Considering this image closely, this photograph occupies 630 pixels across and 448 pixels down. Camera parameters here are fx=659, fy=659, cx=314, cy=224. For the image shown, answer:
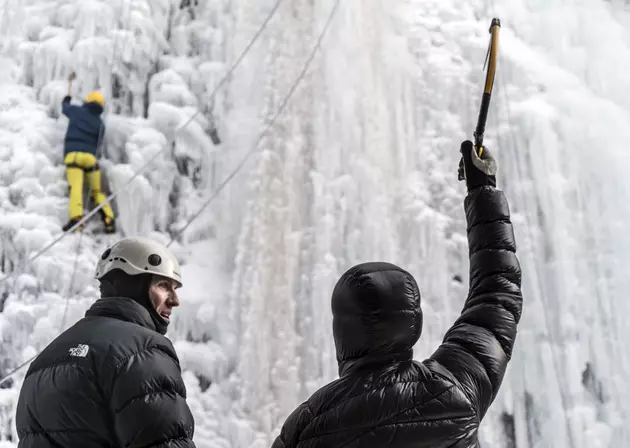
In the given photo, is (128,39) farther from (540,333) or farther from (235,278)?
(540,333)

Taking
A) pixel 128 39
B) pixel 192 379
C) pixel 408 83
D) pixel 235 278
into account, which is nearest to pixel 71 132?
pixel 128 39

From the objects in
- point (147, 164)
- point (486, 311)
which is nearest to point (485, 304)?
point (486, 311)

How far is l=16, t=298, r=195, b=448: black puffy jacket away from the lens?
102 cm

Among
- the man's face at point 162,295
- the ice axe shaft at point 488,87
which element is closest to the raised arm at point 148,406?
the man's face at point 162,295

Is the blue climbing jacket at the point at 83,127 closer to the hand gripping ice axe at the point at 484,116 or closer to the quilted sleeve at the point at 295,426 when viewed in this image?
the hand gripping ice axe at the point at 484,116

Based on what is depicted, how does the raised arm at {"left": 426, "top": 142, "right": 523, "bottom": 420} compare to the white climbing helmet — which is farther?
the white climbing helmet

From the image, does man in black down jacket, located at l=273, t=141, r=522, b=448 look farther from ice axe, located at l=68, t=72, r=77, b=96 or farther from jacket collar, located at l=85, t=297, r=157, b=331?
ice axe, located at l=68, t=72, r=77, b=96

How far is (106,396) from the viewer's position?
1038 millimetres

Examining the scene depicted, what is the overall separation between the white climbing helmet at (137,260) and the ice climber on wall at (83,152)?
6.49 ft

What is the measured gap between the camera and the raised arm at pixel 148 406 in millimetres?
1009

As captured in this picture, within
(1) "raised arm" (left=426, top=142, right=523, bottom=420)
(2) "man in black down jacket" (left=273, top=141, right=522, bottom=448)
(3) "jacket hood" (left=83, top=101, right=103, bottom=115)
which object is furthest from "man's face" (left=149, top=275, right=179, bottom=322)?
(3) "jacket hood" (left=83, top=101, right=103, bottom=115)

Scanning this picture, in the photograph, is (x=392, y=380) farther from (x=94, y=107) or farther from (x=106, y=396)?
(x=94, y=107)

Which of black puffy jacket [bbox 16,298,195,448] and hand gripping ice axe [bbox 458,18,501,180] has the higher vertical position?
hand gripping ice axe [bbox 458,18,501,180]

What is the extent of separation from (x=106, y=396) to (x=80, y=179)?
7.98ft
